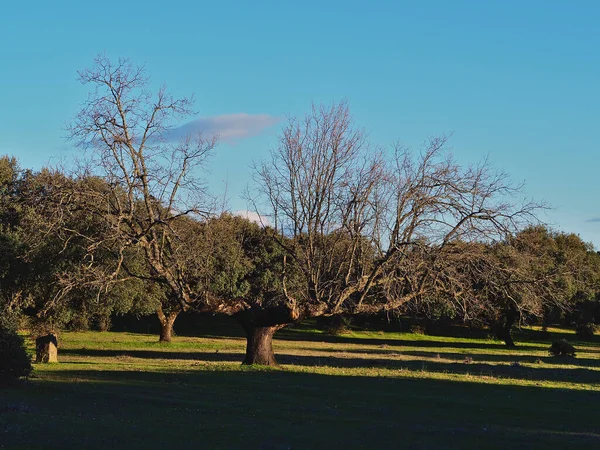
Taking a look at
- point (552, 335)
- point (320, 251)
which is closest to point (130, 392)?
point (320, 251)

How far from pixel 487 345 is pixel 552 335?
17.9 metres

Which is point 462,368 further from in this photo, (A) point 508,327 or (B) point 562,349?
(A) point 508,327

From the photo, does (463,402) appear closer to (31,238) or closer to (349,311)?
(349,311)

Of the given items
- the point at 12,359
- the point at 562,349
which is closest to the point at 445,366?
the point at 562,349

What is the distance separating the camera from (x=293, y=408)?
1695 cm

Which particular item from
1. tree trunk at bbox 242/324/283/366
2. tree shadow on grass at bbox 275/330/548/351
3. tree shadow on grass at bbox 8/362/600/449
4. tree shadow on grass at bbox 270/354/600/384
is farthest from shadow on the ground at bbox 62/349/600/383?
tree shadow on grass at bbox 275/330/548/351

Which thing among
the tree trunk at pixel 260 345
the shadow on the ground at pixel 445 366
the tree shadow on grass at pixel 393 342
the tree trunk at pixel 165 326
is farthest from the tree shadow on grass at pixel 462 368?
the tree shadow on grass at pixel 393 342

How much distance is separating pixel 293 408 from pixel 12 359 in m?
7.68

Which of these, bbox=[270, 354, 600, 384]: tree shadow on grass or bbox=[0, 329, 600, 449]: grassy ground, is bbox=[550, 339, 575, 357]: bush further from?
bbox=[0, 329, 600, 449]: grassy ground

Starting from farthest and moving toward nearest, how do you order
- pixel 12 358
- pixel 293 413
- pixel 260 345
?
pixel 260 345
pixel 12 358
pixel 293 413

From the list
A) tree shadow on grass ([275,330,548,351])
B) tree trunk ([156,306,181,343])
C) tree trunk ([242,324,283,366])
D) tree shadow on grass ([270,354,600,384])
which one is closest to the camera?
tree shadow on grass ([270,354,600,384])

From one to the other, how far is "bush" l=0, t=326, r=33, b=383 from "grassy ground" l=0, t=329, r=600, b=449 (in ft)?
1.24

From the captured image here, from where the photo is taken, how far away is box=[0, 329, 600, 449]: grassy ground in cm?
1247

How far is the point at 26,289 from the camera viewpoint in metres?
34.6
